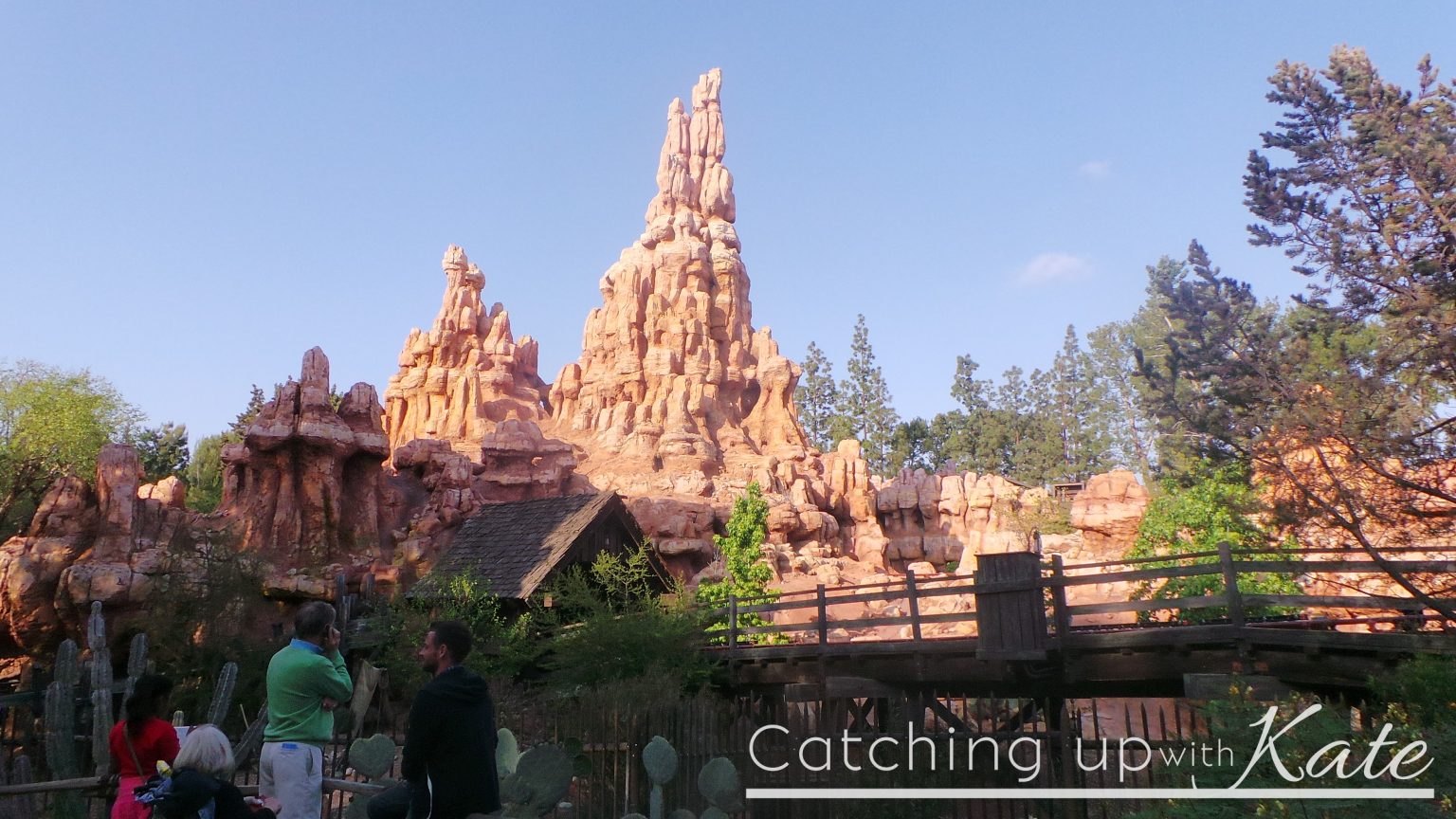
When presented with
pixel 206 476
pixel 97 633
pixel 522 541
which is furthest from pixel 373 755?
pixel 206 476

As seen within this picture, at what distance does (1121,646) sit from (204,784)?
378 inches

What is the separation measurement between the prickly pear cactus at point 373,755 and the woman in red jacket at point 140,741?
99cm

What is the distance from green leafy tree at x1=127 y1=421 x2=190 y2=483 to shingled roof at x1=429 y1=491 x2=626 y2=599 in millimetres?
25209

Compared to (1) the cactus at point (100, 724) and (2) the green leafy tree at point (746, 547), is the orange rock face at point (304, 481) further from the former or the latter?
(2) the green leafy tree at point (746, 547)

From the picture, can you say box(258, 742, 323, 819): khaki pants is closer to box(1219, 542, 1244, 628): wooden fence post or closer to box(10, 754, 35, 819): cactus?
box(10, 754, 35, 819): cactus

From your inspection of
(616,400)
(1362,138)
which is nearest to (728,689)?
(1362,138)

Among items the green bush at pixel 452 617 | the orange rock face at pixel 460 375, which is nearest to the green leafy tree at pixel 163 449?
the orange rock face at pixel 460 375

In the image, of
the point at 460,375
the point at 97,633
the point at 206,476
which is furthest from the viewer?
the point at 460,375

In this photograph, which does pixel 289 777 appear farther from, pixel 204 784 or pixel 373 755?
pixel 373 755

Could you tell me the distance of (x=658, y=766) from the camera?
5.79 m

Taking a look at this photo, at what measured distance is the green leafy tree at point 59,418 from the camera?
34.9 meters

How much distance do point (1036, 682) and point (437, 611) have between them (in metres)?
10.8

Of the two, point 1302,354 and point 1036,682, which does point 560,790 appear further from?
point 1302,354

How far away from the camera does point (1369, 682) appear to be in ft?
24.8
